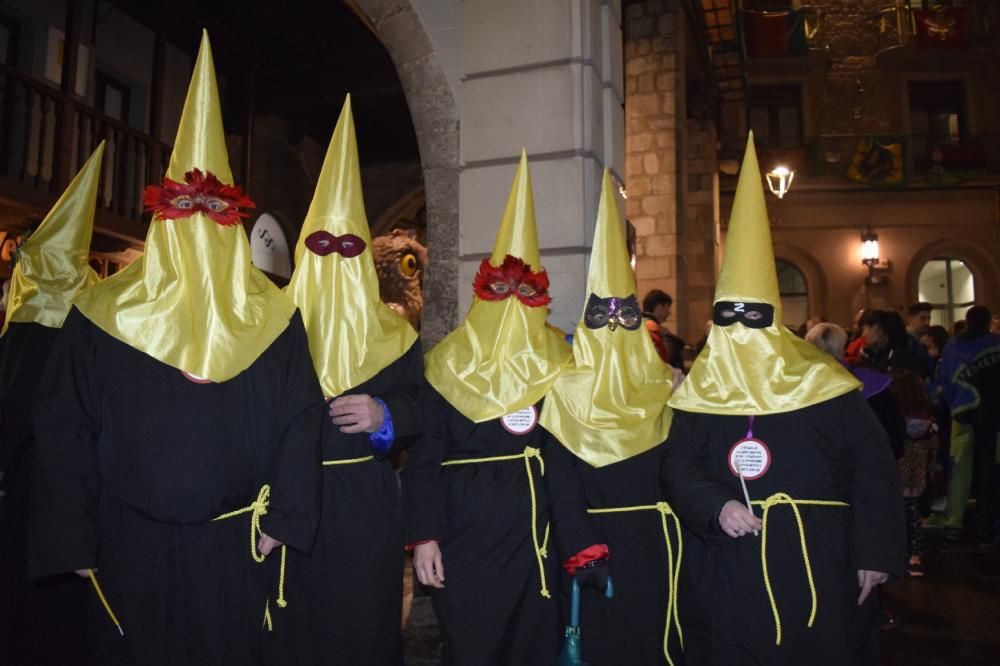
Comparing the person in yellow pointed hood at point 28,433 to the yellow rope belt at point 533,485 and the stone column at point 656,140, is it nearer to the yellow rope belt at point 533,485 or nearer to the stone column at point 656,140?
the yellow rope belt at point 533,485

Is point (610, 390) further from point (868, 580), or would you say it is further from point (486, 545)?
point (868, 580)

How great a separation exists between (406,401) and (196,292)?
908 mm

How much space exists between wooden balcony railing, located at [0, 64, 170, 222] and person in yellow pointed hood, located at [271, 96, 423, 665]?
6135 mm

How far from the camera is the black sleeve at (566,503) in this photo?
3.04m

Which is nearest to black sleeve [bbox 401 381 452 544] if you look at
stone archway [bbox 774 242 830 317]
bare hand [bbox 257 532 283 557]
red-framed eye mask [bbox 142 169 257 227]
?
bare hand [bbox 257 532 283 557]

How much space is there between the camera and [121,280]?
2.56 m

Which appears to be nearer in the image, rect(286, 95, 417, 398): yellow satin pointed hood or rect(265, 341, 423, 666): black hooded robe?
rect(265, 341, 423, 666): black hooded robe

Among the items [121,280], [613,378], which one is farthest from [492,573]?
[121,280]

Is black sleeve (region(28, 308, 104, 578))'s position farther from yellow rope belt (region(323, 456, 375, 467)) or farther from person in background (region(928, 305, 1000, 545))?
person in background (region(928, 305, 1000, 545))

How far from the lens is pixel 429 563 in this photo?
3078 millimetres

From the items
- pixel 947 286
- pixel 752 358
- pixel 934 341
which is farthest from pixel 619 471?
pixel 947 286

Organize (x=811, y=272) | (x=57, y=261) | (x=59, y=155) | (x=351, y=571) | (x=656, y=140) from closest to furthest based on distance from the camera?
(x=351, y=571) < (x=57, y=261) < (x=59, y=155) < (x=656, y=140) < (x=811, y=272)

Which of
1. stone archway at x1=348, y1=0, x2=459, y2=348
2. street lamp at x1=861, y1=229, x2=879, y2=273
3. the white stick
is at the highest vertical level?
street lamp at x1=861, y1=229, x2=879, y2=273

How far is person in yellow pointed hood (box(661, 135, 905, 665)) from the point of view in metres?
2.72
